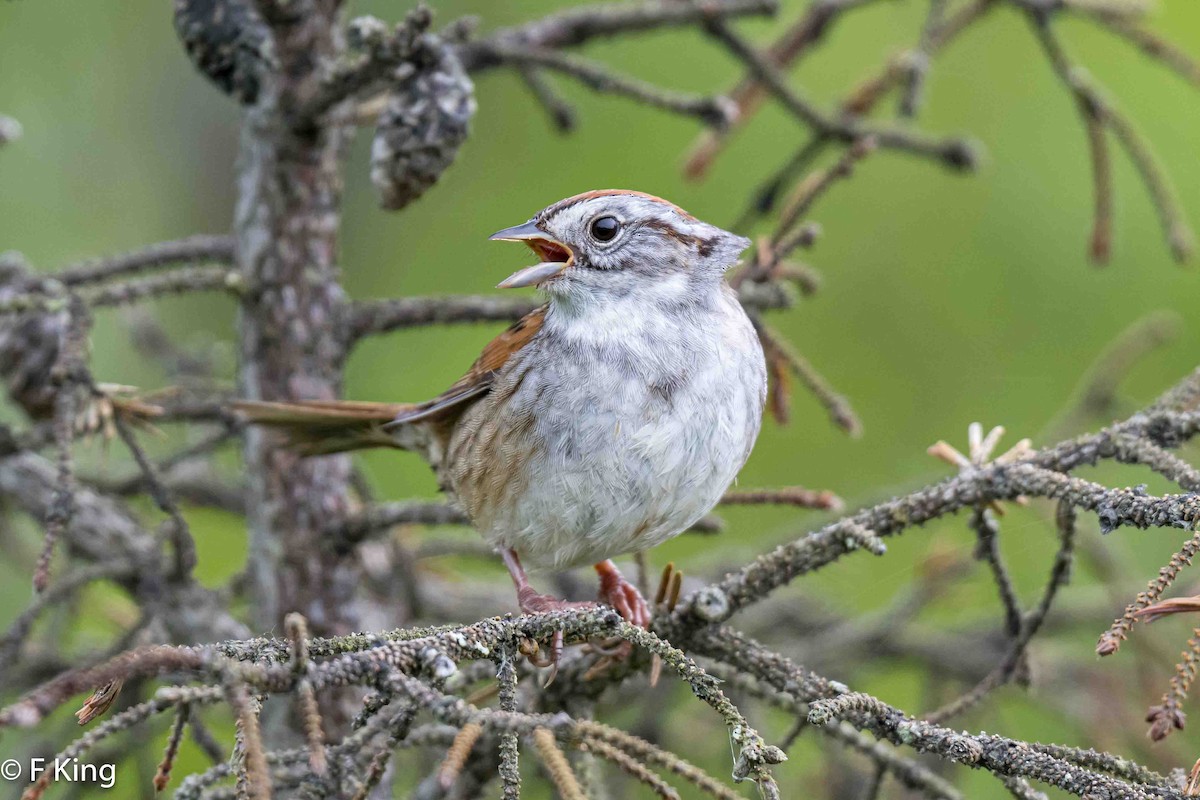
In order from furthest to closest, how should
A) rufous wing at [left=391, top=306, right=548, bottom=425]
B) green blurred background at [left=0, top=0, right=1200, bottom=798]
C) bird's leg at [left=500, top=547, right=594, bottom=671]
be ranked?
green blurred background at [left=0, top=0, right=1200, bottom=798] < rufous wing at [left=391, top=306, right=548, bottom=425] < bird's leg at [left=500, top=547, right=594, bottom=671]

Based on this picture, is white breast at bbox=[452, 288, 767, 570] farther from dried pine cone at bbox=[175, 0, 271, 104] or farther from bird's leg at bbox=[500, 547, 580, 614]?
dried pine cone at bbox=[175, 0, 271, 104]

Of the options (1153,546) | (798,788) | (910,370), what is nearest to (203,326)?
(910,370)

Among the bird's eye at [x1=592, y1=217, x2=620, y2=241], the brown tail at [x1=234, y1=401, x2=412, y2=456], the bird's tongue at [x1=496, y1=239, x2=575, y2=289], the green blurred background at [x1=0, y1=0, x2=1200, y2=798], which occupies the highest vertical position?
the green blurred background at [x1=0, y1=0, x2=1200, y2=798]

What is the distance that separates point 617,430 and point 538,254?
618 millimetres

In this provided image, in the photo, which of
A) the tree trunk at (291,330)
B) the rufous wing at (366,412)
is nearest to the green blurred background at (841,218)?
the rufous wing at (366,412)

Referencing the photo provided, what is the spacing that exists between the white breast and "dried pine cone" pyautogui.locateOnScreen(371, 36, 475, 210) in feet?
1.67

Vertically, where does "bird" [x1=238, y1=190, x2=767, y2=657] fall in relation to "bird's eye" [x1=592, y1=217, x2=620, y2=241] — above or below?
below

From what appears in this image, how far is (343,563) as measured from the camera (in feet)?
9.68

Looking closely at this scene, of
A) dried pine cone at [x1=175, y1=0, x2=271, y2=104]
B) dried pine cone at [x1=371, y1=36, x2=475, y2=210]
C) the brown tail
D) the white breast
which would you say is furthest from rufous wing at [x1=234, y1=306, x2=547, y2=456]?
dried pine cone at [x1=175, y1=0, x2=271, y2=104]

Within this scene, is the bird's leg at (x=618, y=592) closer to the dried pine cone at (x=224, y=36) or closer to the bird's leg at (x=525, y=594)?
the bird's leg at (x=525, y=594)

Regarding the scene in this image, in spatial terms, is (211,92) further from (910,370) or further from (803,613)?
(803,613)

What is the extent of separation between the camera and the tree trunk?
285 centimetres

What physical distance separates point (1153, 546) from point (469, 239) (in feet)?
10.7

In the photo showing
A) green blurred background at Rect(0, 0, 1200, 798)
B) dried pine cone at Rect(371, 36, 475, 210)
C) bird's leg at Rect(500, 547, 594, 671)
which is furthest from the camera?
green blurred background at Rect(0, 0, 1200, 798)
